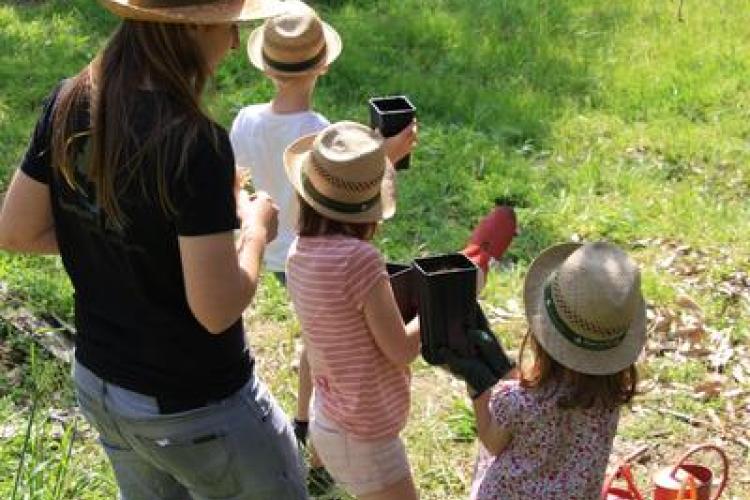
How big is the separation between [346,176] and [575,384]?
0.79 meters

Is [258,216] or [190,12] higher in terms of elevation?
[190,12]

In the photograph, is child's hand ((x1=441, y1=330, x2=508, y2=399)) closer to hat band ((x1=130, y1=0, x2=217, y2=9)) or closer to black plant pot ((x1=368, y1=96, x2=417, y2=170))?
hat band ((x1=130, y1=0, x2=217, y2=9))

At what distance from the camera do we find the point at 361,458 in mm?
3256

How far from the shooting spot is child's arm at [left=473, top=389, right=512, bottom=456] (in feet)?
9.66

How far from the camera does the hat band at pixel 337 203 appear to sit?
308cm

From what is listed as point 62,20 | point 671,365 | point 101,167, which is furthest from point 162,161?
point 62,20

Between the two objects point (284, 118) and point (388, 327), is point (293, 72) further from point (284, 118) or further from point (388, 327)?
point (388, 327)

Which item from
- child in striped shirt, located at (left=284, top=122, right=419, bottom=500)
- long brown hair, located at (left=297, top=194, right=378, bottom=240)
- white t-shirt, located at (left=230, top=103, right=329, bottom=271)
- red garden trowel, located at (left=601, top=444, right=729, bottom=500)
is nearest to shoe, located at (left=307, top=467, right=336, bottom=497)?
white t-shirt, located at (left=230, top=103, right=329, bottom=271)

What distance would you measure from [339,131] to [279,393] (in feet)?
6.61

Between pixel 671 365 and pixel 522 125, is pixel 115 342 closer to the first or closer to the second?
pixel 671 365

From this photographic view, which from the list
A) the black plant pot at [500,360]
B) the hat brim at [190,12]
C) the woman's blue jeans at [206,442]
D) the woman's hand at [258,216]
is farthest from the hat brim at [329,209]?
the hat brim at [190,12]

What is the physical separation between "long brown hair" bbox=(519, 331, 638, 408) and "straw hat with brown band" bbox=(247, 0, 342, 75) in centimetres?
159

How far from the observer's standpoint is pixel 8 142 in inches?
289

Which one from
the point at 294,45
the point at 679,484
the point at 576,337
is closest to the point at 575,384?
the point at 576,337
